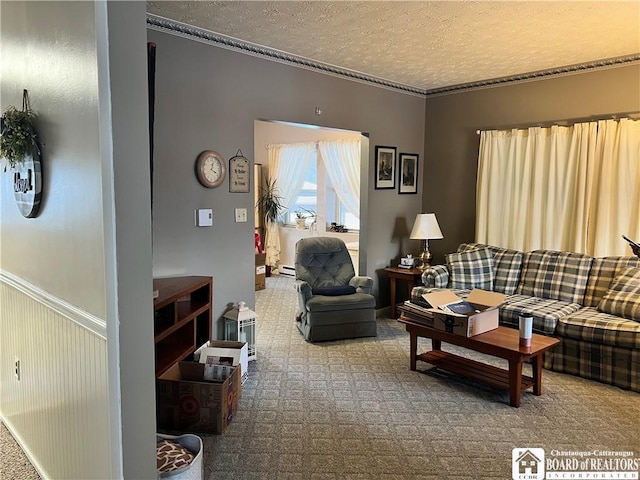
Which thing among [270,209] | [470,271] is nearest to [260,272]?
[270,209]

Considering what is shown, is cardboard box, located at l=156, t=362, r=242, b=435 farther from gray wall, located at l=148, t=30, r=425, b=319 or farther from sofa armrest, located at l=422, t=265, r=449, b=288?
sofa armrest, located at l=422, t=265, r=449, b=288

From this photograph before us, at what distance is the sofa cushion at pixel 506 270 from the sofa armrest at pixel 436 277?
0.51 m

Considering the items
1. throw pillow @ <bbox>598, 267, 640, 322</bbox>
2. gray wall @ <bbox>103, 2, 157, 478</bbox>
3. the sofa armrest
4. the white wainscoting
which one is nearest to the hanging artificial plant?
the white wainscoting

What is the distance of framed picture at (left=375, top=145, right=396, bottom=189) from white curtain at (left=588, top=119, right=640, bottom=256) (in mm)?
2086

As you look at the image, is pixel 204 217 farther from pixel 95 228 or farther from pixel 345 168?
pixel 345 168

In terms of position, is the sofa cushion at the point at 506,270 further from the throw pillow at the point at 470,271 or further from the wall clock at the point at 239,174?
the wall clock at the point at 239,174

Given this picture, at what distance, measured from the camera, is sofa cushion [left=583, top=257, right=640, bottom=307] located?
4.21 m

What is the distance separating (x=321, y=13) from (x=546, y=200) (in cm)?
306

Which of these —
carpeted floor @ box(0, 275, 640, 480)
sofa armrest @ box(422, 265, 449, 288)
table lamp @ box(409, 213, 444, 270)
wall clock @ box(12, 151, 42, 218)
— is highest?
wall clock @ box(12, 151, 42, 218)

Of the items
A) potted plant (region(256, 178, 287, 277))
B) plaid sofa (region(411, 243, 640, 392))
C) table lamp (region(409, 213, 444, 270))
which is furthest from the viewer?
potted plant (region(256, 178, 287, 277))

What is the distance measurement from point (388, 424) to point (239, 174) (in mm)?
2351

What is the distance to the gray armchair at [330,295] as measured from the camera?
461 cm

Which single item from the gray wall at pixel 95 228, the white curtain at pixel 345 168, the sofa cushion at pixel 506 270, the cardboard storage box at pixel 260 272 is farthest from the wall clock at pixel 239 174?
the white curtain at pixel 345 168

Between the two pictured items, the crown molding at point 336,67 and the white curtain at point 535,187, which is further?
the white curtain at point 535,187
